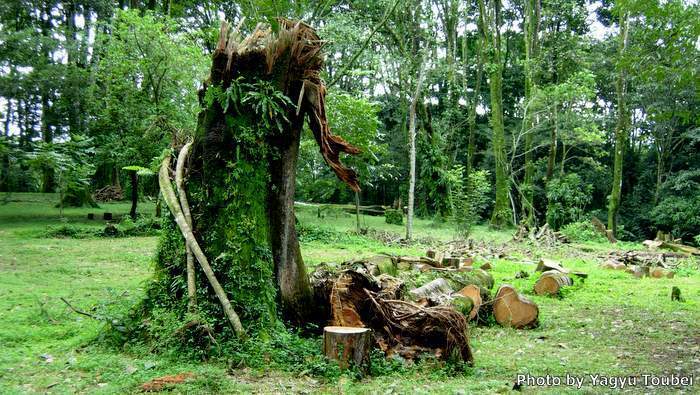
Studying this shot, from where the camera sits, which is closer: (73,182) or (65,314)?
(65,314)

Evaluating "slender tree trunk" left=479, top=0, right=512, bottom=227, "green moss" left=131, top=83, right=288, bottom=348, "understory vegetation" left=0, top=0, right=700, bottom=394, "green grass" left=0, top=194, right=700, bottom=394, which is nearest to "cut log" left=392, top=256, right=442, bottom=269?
"understory vegetation" left=0, top=0, right=700, bottom=394

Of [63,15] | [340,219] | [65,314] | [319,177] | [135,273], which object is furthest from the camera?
[319,177]

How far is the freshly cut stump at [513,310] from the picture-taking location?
6.76m

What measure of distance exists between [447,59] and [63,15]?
2035 centimetres

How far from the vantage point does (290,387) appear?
4.23 meters

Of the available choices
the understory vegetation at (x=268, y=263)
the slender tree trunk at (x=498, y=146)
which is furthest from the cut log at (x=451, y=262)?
the slender tree trunk at (x=498, y=146)

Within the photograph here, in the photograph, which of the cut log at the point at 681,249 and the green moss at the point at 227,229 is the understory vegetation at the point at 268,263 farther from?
the cut log at the point at 681,249

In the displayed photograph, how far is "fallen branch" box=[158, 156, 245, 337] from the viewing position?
4.89 m

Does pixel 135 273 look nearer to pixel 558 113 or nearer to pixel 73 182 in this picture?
pixel 73 182

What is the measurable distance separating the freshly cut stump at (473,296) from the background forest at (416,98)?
255 cm

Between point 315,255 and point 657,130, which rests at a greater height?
point 657,130

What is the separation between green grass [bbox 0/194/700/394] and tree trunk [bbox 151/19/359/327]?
729 millimetres

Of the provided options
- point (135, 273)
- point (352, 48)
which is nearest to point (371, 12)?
point (352, 48)

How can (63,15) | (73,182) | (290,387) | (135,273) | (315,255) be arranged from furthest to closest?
1. (63,15)
2. (73,182)
3. (315,255)
4. (135,273)
5. (290,387)
